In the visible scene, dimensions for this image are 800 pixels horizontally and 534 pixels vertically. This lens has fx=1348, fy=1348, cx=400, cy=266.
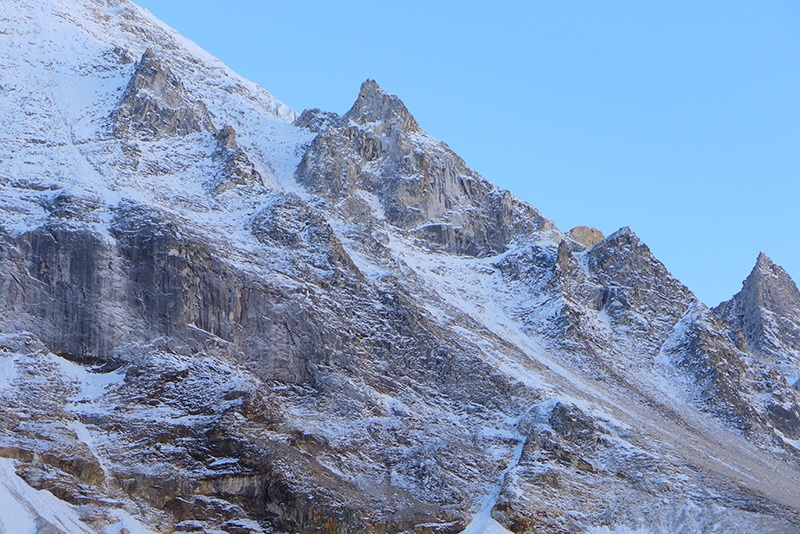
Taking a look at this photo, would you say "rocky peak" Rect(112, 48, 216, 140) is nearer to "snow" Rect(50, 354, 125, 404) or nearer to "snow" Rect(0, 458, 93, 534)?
"snow" Rect(50, 354, 125, 404)

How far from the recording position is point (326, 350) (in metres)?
144

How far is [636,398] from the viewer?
15925cm

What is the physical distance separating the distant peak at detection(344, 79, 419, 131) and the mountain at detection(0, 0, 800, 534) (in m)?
2.09

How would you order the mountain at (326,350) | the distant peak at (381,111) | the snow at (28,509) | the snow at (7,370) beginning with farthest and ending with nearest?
the distant peak at (381,111) < the snow at (7,370) < the mountain at (326,350) < the snow at (28,509)

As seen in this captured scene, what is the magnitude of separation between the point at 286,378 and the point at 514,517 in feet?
Answer: 95.5

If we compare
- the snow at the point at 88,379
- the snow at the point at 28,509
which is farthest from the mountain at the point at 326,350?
the snow at the point at 88,379

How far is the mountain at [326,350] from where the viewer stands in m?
125

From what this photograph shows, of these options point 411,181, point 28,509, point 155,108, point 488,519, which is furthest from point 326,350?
point 155,108

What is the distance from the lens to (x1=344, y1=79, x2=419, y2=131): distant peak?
195 metres

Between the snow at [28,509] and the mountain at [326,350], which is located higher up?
the mountain at [326,350]

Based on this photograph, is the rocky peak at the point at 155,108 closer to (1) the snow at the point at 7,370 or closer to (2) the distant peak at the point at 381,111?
(2) the distant peak at the point at 381,111

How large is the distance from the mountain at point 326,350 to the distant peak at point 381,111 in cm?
209

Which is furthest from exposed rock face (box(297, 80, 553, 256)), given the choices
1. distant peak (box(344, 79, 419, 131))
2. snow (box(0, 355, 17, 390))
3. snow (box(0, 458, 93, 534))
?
snow (box(0, 458, 93, 534))

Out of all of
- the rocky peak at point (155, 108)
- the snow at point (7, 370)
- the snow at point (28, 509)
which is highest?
the rocky peak at point (155, 108)
